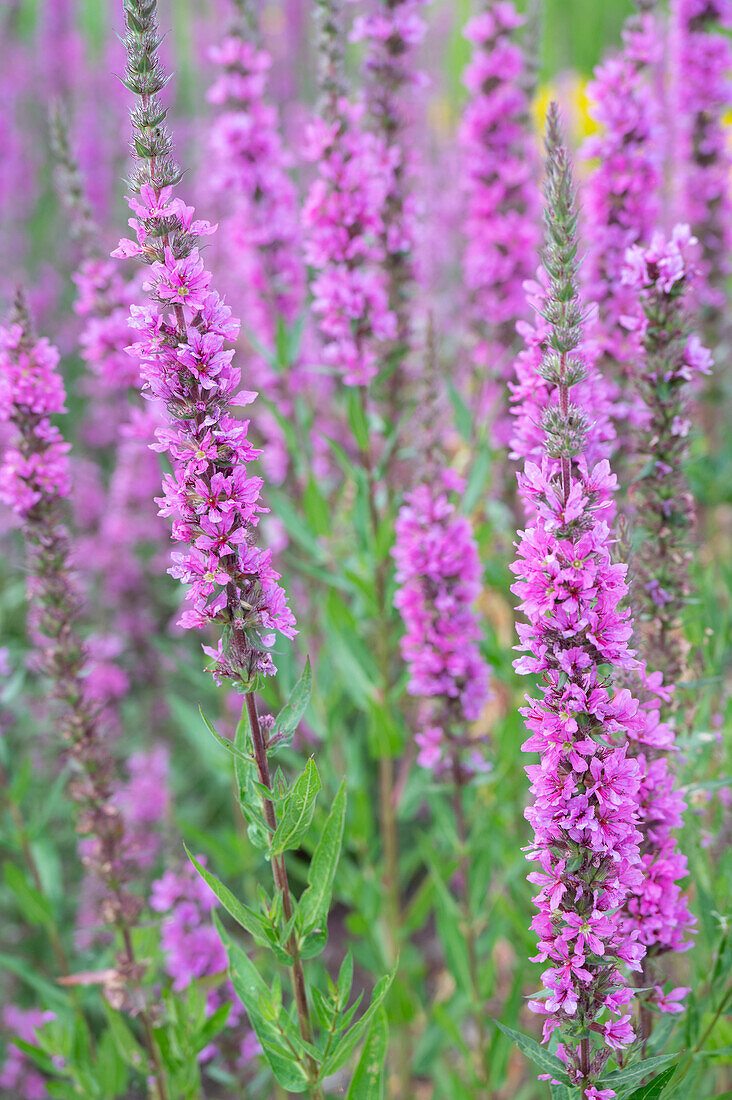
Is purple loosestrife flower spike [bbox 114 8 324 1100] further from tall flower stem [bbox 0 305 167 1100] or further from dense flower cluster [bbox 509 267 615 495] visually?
tall flower stem [bbox 0 305 167 1100]

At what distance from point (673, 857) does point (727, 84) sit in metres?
4.86

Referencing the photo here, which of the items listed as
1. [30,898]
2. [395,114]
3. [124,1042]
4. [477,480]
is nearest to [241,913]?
[124,1042]

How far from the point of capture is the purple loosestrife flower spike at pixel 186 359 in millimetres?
2123

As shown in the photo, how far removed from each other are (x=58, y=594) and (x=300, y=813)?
153 cm

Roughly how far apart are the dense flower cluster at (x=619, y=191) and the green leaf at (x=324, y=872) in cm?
249

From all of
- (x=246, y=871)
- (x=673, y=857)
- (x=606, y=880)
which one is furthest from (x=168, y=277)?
(x=246, y=871)

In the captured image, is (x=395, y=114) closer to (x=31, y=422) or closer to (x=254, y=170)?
(x=254, y=170)

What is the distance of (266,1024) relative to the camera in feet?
8.21

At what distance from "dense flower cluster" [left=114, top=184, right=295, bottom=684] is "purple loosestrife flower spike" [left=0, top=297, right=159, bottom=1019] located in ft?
3.98

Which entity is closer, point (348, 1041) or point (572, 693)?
point (572, 693)

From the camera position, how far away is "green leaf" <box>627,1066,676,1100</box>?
2.30m

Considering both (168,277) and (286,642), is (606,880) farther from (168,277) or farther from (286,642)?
(286,642)

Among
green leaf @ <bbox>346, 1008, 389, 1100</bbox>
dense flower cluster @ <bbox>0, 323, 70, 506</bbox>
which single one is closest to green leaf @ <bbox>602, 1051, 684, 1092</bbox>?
green leaf @ <bbox>346, 1008, 389, 1100</bbox>

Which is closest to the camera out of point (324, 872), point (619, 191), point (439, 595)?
point (324, 872)
